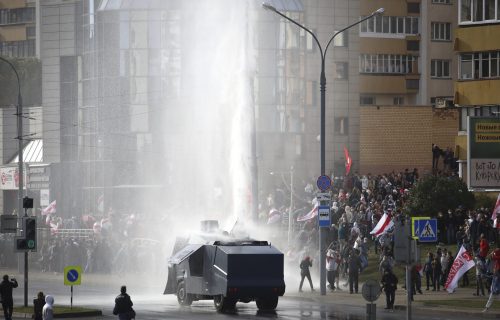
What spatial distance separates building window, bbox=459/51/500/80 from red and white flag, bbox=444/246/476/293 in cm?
1919

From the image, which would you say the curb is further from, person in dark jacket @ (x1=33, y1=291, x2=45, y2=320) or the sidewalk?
the sidewalk

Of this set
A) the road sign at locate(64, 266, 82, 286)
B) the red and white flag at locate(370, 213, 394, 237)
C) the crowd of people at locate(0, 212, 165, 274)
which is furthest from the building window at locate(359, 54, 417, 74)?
the road sign at locate(64, 266, 82, 286)

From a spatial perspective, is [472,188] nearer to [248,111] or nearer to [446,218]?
[446,218]

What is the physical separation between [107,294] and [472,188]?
591 inches

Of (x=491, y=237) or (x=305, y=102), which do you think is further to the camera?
(x=305, y=102)

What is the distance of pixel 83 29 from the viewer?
100000 millimetres

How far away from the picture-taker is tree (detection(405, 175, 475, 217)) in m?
58.0

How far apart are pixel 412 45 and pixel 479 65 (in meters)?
34.1

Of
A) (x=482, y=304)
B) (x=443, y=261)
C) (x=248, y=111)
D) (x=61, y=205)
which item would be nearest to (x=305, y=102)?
(x=61, y=205)

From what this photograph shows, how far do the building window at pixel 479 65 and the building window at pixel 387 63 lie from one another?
31.9m

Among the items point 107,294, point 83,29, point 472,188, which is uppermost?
point 83,29

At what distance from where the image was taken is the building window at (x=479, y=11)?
2594 inches

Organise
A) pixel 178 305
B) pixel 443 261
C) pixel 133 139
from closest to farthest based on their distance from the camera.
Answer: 1. pixel 178 305
2. pixel 443 261
3. pixel 133 139

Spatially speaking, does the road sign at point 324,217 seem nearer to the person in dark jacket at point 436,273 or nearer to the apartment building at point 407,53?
the person in dark jacket at point 436,273
